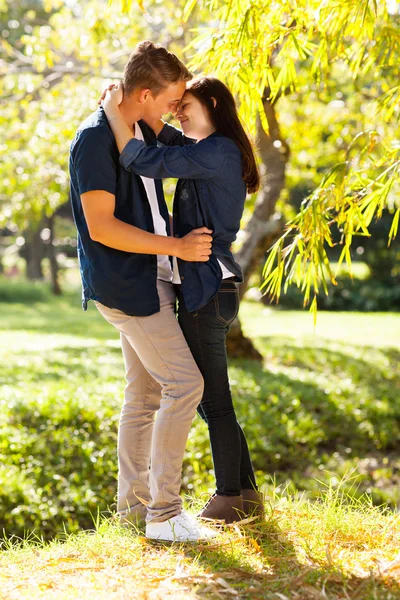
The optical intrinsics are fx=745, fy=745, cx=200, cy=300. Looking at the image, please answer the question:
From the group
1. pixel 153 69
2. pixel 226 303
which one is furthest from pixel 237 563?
pixel 153 69

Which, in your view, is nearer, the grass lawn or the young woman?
the grass lawn

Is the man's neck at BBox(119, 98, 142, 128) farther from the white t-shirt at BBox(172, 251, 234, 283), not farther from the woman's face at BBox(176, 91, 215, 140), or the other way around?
the white t-shirt at BBox(172, 251, 234, 283)

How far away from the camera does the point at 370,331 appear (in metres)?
12.2

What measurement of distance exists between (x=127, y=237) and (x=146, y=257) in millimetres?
181

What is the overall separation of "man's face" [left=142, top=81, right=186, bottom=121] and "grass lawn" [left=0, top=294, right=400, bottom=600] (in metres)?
1.67

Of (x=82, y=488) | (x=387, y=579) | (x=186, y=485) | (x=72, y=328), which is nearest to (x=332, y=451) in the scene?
(x=186, y=485)

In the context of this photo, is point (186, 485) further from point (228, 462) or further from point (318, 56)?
point (318, 56)

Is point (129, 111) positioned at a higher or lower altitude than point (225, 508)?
higher

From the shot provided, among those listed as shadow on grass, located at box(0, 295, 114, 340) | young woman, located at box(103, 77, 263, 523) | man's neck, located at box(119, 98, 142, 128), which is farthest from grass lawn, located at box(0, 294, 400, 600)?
man's neck, located at box(119, 98, 142, 128)

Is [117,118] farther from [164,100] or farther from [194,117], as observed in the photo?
[194,117]

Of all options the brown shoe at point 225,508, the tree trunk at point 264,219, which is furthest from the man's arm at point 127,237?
the tree trunk at point 264,219

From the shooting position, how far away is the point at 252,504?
124 inches

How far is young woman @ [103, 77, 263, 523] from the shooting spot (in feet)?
9.09

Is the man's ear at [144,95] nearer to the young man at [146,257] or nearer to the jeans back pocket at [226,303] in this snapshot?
the young man at [146,257]
